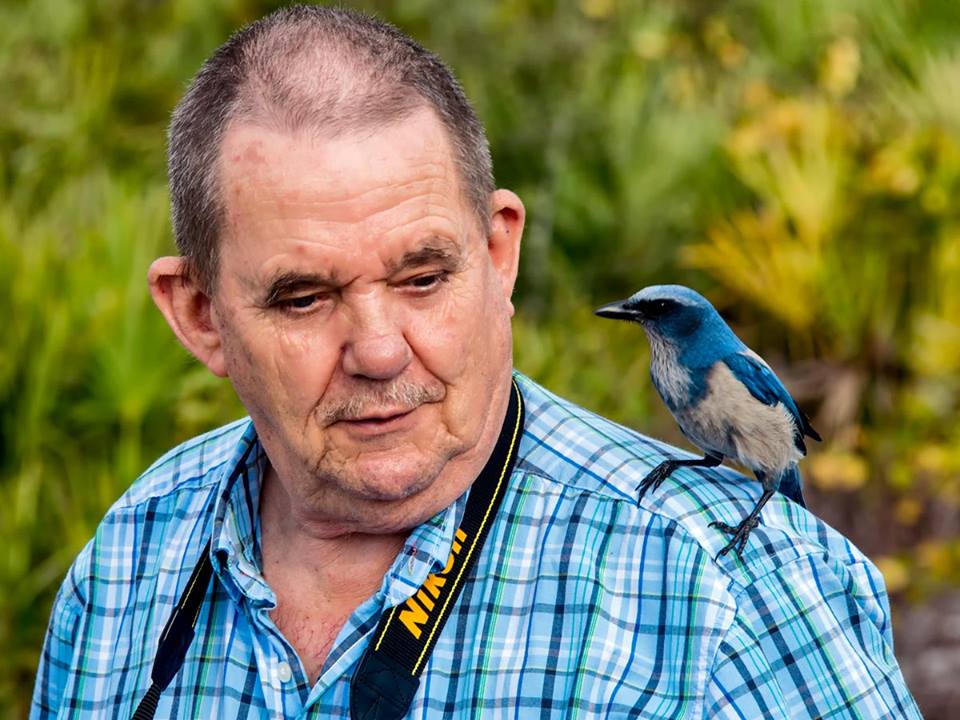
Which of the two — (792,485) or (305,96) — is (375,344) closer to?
(305,96)

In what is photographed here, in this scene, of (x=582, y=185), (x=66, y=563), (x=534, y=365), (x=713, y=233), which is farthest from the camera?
(x=582, y=185)

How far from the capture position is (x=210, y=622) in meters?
2.28

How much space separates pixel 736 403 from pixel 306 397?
85cm

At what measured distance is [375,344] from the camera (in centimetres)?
202

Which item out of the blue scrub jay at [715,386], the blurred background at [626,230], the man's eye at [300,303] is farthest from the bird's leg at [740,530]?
the blurred background at [626,230]

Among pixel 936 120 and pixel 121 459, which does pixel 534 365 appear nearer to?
pixel 121 459

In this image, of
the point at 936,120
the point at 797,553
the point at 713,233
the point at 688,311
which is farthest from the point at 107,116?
the point at 797,553

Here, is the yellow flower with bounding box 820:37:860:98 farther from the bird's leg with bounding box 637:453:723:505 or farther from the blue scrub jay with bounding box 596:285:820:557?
the bird's leg with bounding box 637:453:723:505

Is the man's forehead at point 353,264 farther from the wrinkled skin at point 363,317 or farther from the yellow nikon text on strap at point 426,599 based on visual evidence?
the yellow nikon text on strap at point 426,599

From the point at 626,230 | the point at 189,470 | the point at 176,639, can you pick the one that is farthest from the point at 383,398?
the point at 626,230

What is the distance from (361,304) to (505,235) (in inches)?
16.3

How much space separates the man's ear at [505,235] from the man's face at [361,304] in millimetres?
110

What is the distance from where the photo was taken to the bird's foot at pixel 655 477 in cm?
209

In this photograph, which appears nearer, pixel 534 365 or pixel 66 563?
pixel 66 563
